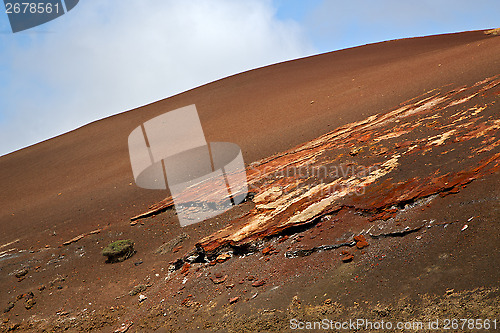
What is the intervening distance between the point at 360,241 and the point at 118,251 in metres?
5.31

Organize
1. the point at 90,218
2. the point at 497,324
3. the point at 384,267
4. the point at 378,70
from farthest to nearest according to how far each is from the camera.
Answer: the point at 378,70, the point at 90,218, the point at 384,267, the point at 497,324

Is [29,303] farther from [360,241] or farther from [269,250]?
[360,241]

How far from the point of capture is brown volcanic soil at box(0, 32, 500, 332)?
4.16 metres

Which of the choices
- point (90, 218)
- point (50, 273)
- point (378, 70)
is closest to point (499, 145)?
point (50, 273)

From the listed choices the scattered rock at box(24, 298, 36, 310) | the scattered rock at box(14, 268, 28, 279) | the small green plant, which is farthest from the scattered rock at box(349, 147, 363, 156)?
the scattered rock at box(14, 268, 28, 279)

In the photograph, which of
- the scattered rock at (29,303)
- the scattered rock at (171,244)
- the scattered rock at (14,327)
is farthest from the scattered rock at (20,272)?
the scattered rock at (171,244)

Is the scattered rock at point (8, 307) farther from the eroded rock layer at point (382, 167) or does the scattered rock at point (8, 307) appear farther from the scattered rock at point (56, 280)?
the eroded rock layer at point (382, 167)

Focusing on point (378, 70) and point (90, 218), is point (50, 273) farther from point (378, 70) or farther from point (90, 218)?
point (378, 70)

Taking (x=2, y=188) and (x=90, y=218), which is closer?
(x=90, y=218)

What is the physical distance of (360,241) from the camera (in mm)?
5129

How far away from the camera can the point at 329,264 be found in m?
5.00

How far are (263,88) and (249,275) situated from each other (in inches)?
673

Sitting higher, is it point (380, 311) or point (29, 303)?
point (380, 311)

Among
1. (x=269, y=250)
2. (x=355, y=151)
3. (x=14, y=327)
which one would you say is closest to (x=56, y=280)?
(x=14, y=327)
